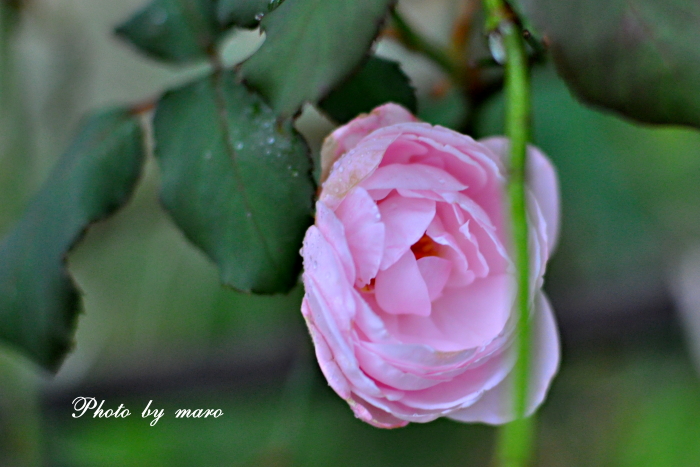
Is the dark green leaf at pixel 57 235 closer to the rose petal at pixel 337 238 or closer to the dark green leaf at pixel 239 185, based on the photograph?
the dark green leaf at pixel 239 185

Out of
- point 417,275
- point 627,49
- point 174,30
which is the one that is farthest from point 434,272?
point 174,30

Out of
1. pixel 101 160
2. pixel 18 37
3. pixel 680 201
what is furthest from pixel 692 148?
pixel 18 37

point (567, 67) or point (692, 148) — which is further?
point (692, 148)

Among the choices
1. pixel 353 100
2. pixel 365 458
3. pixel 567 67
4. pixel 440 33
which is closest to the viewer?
pixel 567 67

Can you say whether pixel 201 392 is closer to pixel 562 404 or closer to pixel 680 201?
pixel 562 404

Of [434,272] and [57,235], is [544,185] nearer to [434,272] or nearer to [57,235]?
[434,272]

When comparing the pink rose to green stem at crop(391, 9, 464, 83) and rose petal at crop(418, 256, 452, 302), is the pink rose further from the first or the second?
green stem at crop(391, 9, 464, 83)

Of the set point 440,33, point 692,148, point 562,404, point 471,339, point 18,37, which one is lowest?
point 562,404
